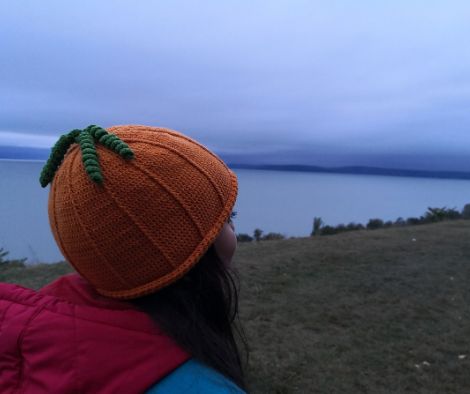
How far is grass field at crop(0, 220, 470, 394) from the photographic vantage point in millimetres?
3756

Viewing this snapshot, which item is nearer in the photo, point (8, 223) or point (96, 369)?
point (96, 369)

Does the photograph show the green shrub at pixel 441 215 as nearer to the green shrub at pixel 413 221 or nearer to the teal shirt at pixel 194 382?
the green shrub at pixel 413 221

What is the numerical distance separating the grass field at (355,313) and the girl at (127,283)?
270cm

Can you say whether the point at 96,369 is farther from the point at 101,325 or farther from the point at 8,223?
the point at 8,223

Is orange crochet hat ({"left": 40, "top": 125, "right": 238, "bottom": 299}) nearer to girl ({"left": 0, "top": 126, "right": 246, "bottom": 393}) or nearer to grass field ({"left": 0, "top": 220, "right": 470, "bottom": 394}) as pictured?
girl ({"left": 0, "top": 126, "right": 246, "bottom": 393})

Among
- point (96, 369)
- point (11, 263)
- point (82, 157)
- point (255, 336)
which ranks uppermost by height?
point (82, 157)

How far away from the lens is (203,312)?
1.23 meters

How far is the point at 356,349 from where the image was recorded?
13.9ft

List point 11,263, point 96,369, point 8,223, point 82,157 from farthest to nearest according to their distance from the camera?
1. point 8,223
2. point 11,263
3. point 82,157
4. point 96,369

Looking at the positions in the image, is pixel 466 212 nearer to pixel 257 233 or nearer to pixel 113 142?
pixel 257 233

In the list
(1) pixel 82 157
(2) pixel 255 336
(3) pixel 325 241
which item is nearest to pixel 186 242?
(1) pixel 82 157

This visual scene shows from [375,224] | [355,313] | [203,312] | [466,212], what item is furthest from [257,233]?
[203,312]

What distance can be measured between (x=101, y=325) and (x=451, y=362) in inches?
156

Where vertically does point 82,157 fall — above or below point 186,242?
above
